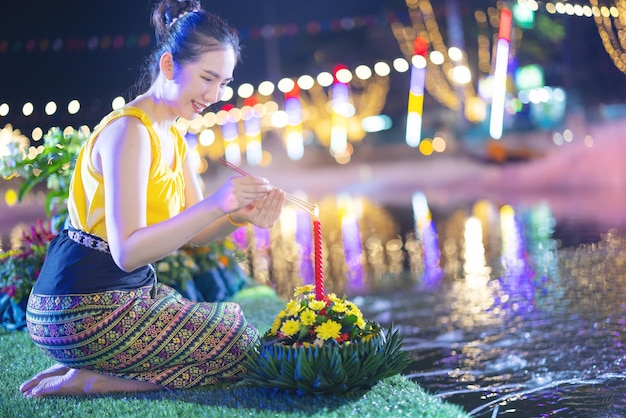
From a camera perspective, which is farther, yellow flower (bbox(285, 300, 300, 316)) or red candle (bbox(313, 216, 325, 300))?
yellow flower (bbox(285, 300, 300, 316))

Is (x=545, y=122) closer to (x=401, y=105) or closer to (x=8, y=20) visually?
(x=401, y=105)

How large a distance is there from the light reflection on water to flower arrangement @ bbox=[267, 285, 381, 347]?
908mm

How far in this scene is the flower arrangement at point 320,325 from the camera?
123 inches

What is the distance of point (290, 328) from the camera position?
318cm

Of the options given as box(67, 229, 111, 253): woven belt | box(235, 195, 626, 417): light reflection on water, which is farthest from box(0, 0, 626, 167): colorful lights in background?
box(67, 229, 111, 253): woven belt

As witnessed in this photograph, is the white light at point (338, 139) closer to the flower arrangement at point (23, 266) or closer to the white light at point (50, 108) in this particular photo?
the white light at point (50, 108)

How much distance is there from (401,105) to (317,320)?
37.3 m

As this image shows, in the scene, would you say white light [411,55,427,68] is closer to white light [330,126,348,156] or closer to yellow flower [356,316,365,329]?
white light [330,126,348,156]

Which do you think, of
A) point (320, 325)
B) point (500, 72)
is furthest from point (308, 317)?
point (500, 72)

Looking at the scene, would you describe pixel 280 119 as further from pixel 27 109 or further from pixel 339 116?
pixel 27 109

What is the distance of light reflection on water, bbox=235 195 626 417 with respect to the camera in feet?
13.3

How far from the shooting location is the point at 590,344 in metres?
4.88

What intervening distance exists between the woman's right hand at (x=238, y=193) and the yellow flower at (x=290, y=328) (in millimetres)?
546

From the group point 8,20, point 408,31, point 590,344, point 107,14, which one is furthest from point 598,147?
point 590,344
